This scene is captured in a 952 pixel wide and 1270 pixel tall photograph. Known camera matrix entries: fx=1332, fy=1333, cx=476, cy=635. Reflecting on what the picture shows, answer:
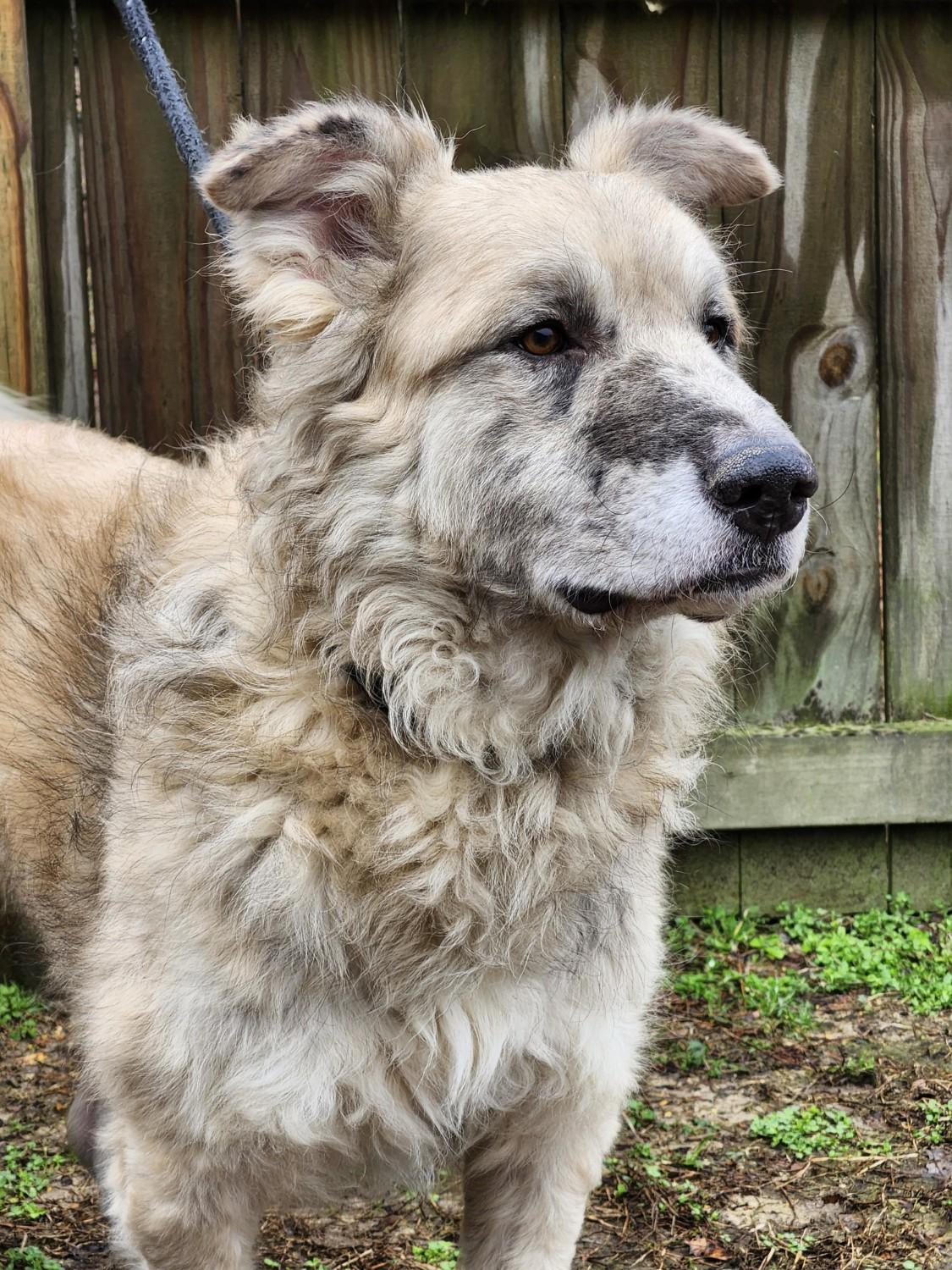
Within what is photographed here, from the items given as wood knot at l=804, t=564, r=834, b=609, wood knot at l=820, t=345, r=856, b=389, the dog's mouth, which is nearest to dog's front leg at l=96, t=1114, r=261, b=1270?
the dog's mouth

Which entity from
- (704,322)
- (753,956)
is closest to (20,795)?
(704,322)

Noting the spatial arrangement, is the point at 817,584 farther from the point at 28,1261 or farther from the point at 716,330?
the point at 28,1261

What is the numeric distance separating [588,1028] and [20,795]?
4.18 ft

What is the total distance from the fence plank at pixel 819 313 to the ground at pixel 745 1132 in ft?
2.36

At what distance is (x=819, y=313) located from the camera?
3715 mm

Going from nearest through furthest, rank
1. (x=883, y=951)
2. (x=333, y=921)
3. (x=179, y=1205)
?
(x=333, y=921), (x=179, y=1205), (x=883, y=951)

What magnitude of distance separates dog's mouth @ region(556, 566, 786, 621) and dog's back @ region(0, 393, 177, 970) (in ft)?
3.22

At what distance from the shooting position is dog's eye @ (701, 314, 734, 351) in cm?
235

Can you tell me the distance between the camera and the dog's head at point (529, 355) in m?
1.97

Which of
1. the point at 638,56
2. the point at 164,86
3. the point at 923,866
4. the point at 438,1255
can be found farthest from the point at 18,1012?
the point at 638,56

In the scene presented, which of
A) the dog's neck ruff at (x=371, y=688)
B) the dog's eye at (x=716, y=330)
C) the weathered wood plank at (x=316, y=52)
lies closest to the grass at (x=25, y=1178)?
the dog's neck ruff at (x=371, y=688)

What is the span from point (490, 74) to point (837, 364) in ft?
4.05

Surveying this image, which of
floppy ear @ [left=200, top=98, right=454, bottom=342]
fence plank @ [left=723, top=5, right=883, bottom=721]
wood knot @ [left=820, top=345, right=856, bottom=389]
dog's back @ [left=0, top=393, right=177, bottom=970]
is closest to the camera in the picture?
floppy ear @ [left=200, top=98, right=454, bottom=342]

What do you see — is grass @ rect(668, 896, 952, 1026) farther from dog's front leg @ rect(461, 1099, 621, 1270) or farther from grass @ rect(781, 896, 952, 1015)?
dog's front leg @ rect(461, 1099, 621, 1270)
